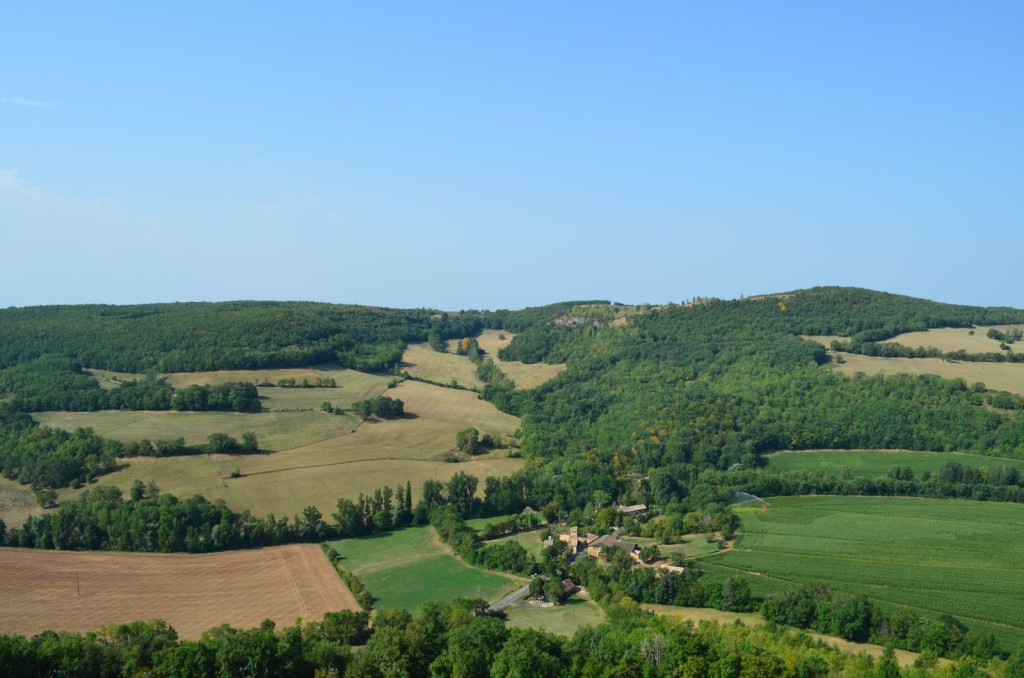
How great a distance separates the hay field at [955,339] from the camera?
372 feet

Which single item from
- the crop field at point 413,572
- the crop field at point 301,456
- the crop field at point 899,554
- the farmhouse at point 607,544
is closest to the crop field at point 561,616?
the crop field at point 413,572

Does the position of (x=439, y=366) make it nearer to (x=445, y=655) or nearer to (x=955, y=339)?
(x=955, y=339)

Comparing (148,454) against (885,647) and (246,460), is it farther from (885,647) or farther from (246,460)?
(885,647)

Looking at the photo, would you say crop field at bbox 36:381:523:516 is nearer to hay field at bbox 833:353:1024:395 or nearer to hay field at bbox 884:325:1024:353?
hay field at bbox 833:353:1024:395

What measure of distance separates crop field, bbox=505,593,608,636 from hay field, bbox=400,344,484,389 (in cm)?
7184

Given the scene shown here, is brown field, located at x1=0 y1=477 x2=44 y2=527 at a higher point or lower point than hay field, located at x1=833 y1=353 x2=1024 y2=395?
lower

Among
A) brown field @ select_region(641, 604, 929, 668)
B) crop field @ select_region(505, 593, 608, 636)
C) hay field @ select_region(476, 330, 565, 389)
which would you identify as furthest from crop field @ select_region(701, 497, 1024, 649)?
hay field @ select_region(476, 330, 565, 389)

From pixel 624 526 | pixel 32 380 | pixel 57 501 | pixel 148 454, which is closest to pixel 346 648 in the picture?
pixel 624 526

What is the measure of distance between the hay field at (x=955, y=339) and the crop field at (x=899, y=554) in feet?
141

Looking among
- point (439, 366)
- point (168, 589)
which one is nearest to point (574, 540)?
point (168, 589)

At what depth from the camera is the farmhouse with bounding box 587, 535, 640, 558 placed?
65.9 m

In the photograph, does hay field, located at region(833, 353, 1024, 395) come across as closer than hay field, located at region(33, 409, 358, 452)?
No

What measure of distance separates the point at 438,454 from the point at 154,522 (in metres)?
31.9

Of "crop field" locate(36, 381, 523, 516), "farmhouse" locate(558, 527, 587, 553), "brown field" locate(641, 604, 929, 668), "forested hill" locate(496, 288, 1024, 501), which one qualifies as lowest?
"brown field" locate(641, 604, 929, 668)
